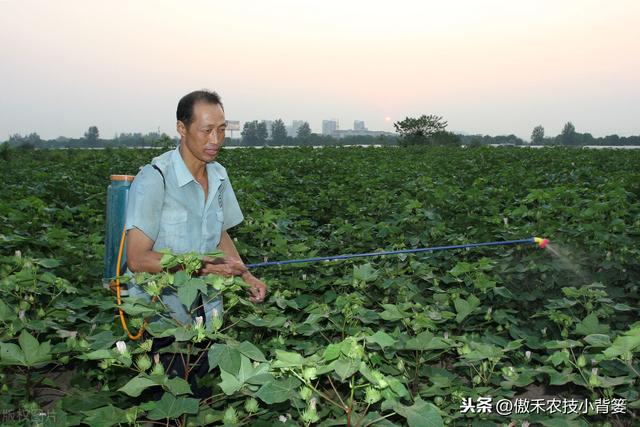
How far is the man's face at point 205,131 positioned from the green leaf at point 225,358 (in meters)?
1.06

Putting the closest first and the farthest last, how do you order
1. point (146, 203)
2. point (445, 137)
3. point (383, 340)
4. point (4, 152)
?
1. point (383, 340)
2. point (146, 203)
3. point (4, 152)
4. point (445, 137)

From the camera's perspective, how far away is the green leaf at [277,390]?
Result: 1313mm

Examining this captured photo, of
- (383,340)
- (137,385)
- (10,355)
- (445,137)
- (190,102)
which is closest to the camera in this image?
(383,340)

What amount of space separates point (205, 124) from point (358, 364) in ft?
4.61

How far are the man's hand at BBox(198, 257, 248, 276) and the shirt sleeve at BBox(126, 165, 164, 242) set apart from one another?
0.29m

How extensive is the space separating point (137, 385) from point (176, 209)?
1.05m

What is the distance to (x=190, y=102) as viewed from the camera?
2342 millimetres

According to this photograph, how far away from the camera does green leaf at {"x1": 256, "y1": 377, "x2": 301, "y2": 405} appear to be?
1.31m

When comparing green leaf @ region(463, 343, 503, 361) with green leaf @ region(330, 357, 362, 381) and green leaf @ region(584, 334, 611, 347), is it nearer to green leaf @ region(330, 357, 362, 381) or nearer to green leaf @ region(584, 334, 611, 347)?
green leaf @ region(584, 334, 611, 347)

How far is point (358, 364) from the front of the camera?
1.24 meters

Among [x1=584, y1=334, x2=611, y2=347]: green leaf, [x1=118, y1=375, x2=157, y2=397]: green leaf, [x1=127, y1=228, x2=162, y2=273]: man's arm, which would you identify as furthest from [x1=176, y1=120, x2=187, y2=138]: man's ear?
[x1=584, y1=334, x2=611, y2=347]: green leaf

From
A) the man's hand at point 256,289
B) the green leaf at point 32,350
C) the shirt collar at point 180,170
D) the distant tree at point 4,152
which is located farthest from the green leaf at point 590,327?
the distant tree at point 4,152

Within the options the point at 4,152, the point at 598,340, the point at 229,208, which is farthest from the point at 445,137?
the point at 598,340

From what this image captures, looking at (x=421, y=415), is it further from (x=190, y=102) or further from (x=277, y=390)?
(x=190, y=102)
